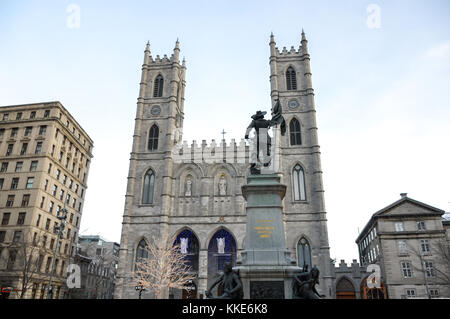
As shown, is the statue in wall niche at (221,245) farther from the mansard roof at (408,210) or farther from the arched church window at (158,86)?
the arched church window at (158,86)

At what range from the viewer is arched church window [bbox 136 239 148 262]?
36906 mm

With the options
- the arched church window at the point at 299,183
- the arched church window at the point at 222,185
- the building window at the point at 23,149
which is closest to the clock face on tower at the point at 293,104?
the arched church window at the point at 299,183

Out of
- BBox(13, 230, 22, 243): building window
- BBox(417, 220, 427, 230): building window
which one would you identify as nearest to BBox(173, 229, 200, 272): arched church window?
BBox(13, 230, 22, 243): building window

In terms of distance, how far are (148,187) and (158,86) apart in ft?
48.4

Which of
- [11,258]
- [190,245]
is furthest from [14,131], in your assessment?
[190,245]

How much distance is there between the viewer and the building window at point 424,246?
39.8m

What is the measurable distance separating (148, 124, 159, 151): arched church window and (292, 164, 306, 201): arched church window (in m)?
17.6

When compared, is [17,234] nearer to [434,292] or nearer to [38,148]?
[38,148]

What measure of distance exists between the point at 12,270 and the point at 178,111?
27.7 metres

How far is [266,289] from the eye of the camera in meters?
8.75

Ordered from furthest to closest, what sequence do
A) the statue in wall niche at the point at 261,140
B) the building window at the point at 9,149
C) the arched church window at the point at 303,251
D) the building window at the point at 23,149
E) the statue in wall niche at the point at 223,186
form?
the building window at the point at 9,149 < the building window at the point at 23,149 < the statue in wall niche at the point at 223,186 < the arched church window at the point at 303,251 < the statue in wall niche at the point at 261,140

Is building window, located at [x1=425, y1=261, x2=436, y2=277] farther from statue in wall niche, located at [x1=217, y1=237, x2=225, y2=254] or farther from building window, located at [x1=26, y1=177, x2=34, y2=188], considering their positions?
building window, located at [x1=26, y1=177, x2=34, y2=188]

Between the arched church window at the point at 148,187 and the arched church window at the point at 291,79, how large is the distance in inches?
822
